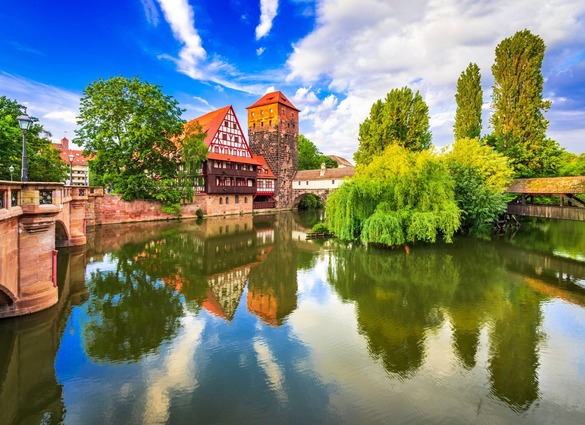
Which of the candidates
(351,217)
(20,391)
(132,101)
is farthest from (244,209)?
(20,391)

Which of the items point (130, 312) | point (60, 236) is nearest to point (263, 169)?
point (60, 236)

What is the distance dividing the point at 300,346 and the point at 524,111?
115ft

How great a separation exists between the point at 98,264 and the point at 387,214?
631 inches

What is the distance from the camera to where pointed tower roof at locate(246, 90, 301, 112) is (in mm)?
53750

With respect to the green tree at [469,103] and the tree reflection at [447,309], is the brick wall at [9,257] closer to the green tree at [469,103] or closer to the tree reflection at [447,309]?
the tree reflection at [447,309]

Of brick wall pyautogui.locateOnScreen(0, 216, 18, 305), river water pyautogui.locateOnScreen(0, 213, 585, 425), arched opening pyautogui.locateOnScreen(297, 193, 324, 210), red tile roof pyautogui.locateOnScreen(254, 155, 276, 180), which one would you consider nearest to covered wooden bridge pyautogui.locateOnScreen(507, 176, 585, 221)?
river water pyautogui.locateOnScreen(0, 213, 585, 425)

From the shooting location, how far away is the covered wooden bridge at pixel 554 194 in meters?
20.0

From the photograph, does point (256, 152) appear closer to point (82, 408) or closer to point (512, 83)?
point (512, 83)

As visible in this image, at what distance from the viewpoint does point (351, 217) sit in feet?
67.5

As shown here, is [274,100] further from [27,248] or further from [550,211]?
[27,248]

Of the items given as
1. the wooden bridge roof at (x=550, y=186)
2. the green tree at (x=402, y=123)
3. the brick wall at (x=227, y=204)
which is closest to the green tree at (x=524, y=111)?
the wooden bridge roof at (x=550, y=186)

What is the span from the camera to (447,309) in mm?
10555

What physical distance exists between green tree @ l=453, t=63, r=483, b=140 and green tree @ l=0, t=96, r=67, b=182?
4349cm

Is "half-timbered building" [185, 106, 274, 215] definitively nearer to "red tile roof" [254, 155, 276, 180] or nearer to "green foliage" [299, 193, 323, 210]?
"red tile roof" [254, 155, 276, 180]
